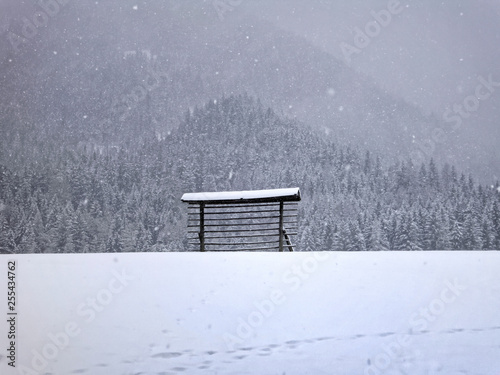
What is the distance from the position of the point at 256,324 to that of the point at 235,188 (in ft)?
232

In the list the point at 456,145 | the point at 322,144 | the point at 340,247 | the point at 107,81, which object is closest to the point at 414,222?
the point at 340,247

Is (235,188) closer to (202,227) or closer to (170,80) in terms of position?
(170,80)

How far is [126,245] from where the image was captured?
49.9m

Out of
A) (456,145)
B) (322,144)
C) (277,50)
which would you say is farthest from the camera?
(277,50)

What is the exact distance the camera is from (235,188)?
243 ft

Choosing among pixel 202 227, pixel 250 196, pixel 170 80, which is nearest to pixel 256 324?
pixel 250 196

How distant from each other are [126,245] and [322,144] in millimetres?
44824

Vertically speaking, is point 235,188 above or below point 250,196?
above

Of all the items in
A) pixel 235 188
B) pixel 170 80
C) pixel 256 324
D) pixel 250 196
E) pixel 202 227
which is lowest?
pixel 256 324

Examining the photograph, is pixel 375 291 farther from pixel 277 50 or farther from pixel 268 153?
pixel 277 50

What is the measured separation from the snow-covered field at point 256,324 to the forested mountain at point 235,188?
136ft

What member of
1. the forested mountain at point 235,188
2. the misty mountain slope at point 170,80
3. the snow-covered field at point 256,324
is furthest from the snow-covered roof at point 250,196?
the misty mountain slope at point 170,80

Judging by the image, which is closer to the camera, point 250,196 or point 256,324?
point 256,324

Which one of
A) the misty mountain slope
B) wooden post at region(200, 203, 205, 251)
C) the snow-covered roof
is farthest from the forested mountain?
the snow-covered roof
